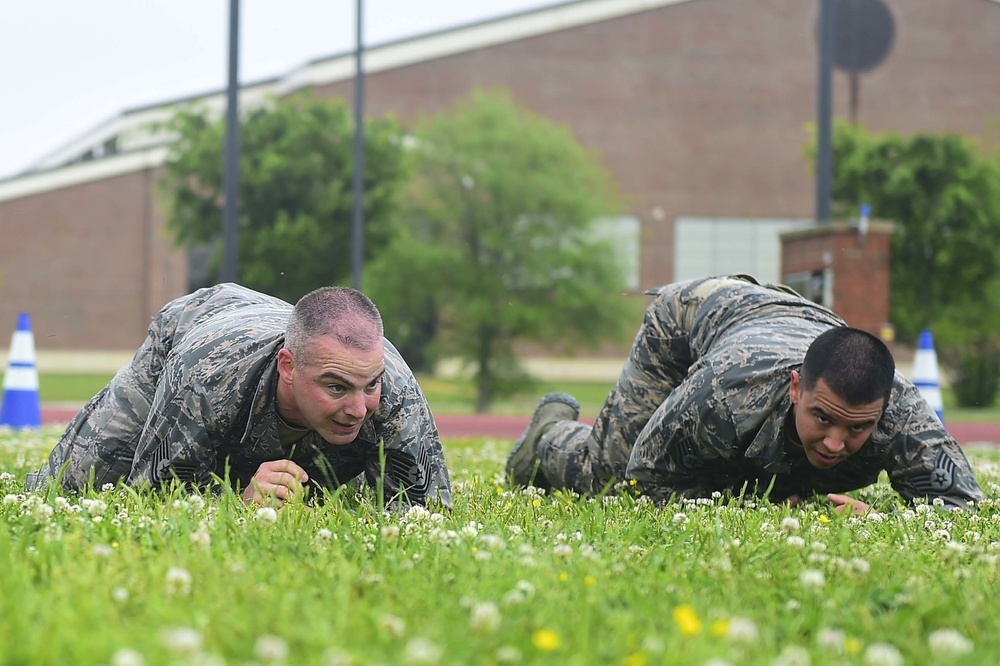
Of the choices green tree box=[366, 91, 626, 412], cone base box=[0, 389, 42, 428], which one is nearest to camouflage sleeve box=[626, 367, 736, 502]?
cone base box=[0, 389, 42, 428]

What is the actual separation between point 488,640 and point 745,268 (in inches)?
1921

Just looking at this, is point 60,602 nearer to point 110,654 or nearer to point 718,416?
point 110,654

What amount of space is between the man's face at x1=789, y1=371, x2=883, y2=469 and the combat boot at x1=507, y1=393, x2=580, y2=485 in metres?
2.02

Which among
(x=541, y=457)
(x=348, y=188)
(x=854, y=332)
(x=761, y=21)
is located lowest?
(x=541, y=457)

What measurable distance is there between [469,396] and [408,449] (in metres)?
32.2

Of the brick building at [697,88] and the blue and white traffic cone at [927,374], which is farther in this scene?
the brick building at [697,88]

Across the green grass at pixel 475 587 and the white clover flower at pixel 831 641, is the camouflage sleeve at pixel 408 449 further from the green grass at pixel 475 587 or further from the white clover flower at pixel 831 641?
the white clover flower at pixel 831 641

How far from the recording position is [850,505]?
555cm

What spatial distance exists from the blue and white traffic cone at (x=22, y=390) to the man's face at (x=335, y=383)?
31.6ft

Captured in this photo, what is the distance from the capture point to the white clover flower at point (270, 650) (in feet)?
7.38

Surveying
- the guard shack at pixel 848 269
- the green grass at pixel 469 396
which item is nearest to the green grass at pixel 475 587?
the guard shack at pixel 848 269

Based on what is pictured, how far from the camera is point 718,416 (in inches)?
239

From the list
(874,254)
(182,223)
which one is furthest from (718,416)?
(182,223)

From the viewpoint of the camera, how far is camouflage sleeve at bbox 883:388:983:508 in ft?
20.0
